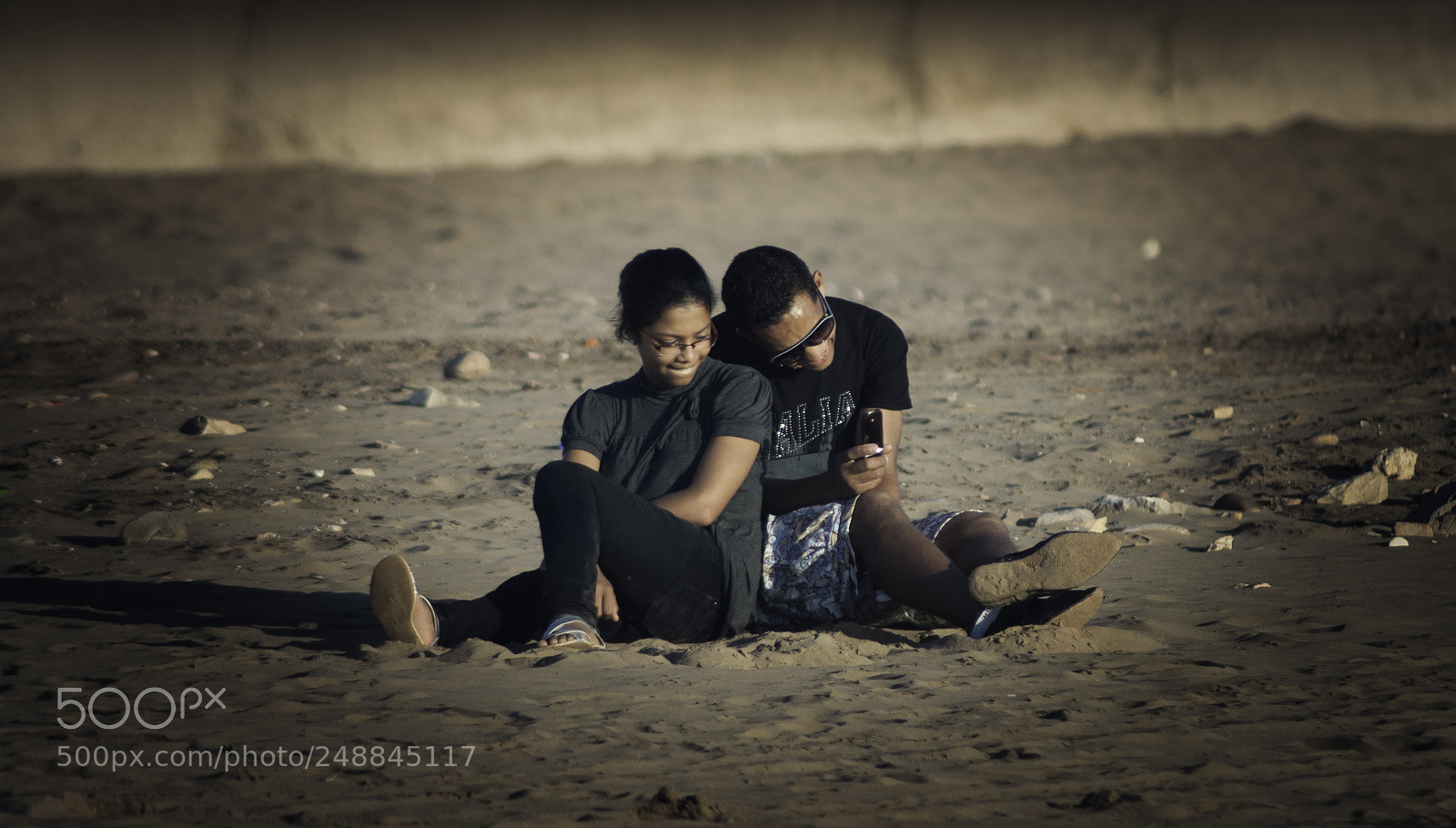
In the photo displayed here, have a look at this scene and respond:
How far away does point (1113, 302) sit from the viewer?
437 inches

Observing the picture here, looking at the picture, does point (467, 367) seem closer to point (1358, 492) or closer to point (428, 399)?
point (428, 399)

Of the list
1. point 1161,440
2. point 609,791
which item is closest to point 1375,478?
point 1161,440

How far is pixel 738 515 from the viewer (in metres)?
3.61

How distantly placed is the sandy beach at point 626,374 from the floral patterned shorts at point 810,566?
135 millimetres

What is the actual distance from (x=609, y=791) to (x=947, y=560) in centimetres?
137

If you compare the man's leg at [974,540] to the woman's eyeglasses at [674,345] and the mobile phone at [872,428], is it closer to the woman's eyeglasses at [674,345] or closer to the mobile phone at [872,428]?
the mobile phone at [872,428]

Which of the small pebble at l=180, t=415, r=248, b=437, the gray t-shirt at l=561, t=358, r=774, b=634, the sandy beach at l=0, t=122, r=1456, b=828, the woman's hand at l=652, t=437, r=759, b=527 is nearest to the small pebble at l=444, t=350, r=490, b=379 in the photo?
the sandy beach at l=0, t=122, r=1456, b=828

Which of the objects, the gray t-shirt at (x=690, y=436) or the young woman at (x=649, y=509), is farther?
the gray t-shirt at (x=690, y=436)

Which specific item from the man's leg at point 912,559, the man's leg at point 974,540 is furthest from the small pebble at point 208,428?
the man's leg at point 974,540

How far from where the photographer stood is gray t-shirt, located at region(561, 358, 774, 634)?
3.53 meters

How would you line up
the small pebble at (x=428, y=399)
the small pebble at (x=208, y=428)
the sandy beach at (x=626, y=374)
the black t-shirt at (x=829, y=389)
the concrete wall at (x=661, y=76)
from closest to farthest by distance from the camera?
the sandy beach at (x=626, y=374) < the black t-shirt at (x=829, y=389) < the small pebble at (x=208, y=428) < the small pebble at (x=428, y=399) < the concrete wall at (x=661, y=76)

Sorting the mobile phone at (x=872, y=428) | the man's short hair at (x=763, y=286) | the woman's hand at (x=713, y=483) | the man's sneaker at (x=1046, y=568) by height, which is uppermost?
the man's short hair at (x=763, y=286)

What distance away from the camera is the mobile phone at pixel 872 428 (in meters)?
3.82

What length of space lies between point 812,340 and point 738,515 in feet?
1.86
